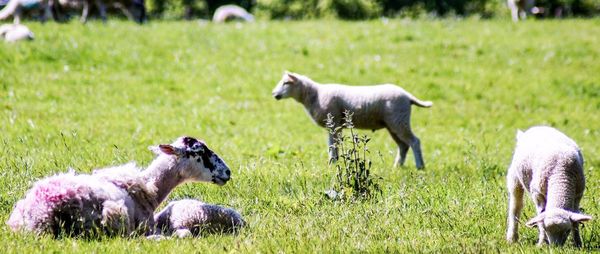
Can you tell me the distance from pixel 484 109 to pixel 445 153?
4148 millimetres

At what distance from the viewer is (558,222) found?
588cm

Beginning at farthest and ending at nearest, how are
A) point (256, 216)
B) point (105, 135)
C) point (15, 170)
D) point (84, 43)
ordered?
1. point (84, 43)
2. point (105, 135)
3. point (15, 170)
4. point (256, 216)

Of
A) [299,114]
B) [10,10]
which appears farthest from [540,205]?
[10,10]

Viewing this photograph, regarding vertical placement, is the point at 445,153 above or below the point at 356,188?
below

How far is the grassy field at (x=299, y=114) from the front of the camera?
263 inches

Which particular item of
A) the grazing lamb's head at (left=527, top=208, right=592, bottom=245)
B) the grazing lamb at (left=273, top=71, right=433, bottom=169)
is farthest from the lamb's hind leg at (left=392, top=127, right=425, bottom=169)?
the grazing lamb's head at (left=527, top=208, right=592, bottom=245)

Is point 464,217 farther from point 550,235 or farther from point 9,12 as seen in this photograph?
point 9,12

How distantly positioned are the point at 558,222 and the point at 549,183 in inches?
20.9

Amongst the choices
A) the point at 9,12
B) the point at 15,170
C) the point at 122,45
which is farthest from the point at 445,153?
the point at 9,12

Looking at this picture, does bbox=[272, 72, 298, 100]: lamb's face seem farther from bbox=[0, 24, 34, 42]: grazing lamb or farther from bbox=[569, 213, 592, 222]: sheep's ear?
bbox=[0, 24, 34, 42]: grazing lamb

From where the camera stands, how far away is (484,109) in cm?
1599

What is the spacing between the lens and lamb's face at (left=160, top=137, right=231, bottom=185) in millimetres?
6465

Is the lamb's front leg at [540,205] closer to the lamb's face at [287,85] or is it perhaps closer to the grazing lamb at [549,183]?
the grazing lamb at [549,183]

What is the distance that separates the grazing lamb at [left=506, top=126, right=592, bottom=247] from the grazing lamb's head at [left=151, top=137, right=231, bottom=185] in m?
2.20
